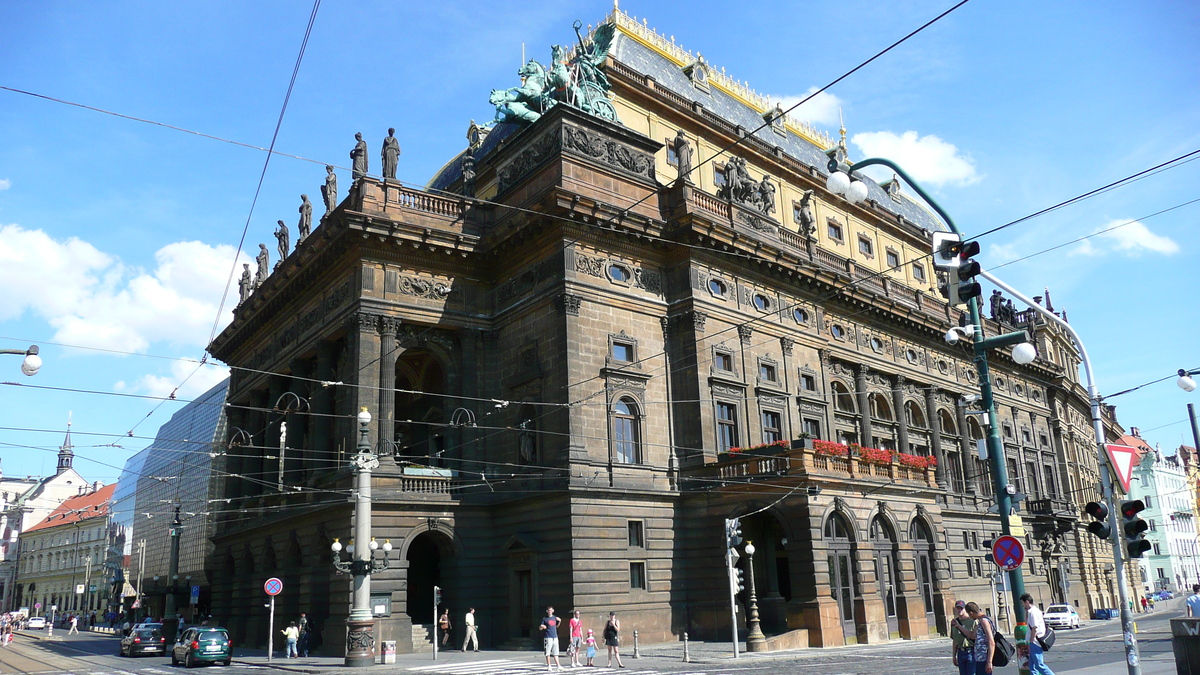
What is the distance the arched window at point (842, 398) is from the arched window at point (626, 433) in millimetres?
14066

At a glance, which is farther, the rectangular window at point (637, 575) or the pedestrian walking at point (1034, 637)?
the rectangular window at point (637, 575)

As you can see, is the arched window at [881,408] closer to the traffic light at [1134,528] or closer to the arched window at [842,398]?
the arched window at [842,398]

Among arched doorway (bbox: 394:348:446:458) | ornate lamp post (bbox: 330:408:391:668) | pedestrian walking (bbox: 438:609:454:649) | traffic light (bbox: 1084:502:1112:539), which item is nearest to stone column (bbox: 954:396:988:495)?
arched doorway (bbox: 394:348:446:458)

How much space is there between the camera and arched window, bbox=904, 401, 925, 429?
51.7 meters

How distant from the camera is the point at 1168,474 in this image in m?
124

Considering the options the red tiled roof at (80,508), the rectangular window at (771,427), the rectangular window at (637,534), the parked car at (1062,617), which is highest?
the red tiled roof at (80,508)

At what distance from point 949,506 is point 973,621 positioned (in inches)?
1516

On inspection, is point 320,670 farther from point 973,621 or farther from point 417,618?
point 973,621

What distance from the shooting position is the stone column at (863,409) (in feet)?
149

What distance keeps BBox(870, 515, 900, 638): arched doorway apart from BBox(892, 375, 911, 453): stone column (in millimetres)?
14158

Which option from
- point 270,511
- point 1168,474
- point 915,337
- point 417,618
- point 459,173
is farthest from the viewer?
point 1168,474

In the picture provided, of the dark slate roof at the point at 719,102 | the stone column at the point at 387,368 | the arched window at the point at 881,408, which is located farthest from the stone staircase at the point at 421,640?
the dark slate roof at the point at 719,102

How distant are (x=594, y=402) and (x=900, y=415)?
22.5 metres

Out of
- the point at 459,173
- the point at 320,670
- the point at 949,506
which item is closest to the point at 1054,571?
the point at 949,506
